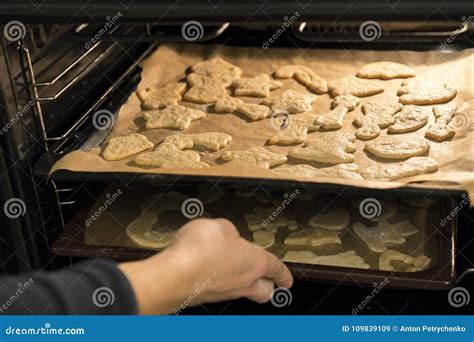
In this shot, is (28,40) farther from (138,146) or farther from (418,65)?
(418,65)

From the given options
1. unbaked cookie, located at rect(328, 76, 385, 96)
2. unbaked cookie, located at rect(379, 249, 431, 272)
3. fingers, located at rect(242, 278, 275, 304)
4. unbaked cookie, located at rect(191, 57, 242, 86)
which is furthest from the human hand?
unbaked cookie, located at rect(191, 57, 242, 86)

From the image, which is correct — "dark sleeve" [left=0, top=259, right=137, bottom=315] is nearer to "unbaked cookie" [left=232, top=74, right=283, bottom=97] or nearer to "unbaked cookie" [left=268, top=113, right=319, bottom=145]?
"unbaked cookie" [left=268, top=113, right=319, bottom=145]

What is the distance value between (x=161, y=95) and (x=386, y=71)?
71cm

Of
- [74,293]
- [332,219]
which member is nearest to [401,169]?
[332,219]

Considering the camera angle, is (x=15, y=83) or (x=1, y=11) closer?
(x=1, y=11)

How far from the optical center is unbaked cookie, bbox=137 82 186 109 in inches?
83.5

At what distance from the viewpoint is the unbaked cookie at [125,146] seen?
1.82 m

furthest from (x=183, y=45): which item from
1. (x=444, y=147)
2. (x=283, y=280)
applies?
(x=283, y=280)

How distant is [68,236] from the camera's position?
177 cm

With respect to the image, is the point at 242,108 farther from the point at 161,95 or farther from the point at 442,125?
the point at 442,125

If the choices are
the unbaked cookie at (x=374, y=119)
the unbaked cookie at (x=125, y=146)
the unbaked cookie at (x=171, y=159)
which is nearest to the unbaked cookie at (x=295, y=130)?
the unbaked cookie at (x=374, y=119)

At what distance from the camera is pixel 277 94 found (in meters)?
2.16

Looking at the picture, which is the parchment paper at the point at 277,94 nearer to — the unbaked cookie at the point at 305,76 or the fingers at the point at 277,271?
the unbaked cookie at the point at 305,76

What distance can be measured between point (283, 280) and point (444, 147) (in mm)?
616
